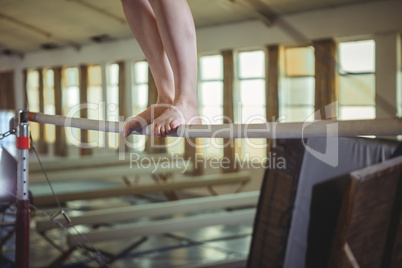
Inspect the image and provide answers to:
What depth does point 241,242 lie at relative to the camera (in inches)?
203

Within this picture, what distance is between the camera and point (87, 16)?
7777 mm

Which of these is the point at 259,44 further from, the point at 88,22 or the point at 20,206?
the point at 20,206

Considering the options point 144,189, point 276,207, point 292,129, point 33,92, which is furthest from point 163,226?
point 33,92

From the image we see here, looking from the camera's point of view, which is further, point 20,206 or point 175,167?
point 175,167

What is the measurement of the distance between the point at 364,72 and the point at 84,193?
3.57 metres

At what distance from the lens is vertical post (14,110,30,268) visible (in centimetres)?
164

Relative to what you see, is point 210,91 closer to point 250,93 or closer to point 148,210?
point 250,93

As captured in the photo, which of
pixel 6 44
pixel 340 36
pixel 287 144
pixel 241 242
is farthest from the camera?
pixel 6 44

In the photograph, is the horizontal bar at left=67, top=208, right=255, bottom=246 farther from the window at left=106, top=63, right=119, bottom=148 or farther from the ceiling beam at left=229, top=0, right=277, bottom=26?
the window at left=106, top=63, right=119, bottom=148

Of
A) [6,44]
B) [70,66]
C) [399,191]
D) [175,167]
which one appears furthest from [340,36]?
[6,44]

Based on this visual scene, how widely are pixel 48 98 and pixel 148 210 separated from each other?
7.83 m

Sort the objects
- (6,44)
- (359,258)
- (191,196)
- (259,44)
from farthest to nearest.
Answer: (6,44)
(191,196)
(259,44)
(359,258)

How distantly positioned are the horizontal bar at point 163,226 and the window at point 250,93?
9.74 ft

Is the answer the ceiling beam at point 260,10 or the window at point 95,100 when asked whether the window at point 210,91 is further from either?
the window at point 95,100
